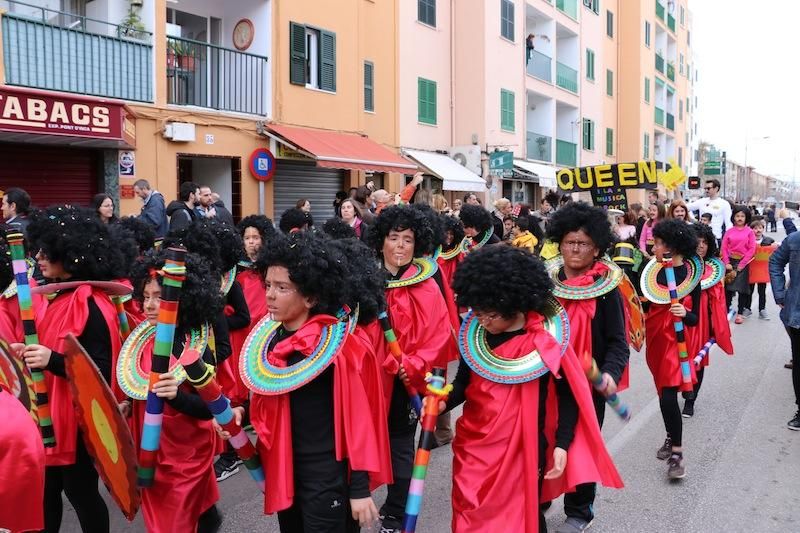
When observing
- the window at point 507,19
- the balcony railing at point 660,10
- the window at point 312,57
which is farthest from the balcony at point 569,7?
the window at point 312,57

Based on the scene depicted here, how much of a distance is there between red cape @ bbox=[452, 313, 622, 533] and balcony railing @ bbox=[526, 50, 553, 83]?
2555cm

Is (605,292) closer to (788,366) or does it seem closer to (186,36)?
(788,366)

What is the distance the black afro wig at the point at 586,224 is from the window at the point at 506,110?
2075 centimetres

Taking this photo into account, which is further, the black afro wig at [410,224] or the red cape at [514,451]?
the black afro wig at [410,224]

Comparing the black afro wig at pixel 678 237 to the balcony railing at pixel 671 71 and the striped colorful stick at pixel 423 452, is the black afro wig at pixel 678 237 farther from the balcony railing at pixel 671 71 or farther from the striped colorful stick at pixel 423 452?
the balcony railing at pixel 671 71

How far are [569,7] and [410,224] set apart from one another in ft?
96.0

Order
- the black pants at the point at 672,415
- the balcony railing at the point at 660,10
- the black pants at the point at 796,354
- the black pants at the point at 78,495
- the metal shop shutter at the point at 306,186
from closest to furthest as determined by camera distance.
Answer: the black pants at the point at 78,495 < the black pants at the point at 672,415 < the black pants at the point at 796,354 < the metal shop shutter at the point at 306,186 < the balcony railing at the point at 660,10

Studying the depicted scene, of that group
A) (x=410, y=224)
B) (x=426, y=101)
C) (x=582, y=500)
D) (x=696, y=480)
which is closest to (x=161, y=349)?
(x=410, y=224)

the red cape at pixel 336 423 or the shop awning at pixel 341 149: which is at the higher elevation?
the shop awning at pixel 341 149

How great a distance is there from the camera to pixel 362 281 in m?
3.42

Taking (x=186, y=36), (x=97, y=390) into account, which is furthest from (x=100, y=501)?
(x=186, y=36)

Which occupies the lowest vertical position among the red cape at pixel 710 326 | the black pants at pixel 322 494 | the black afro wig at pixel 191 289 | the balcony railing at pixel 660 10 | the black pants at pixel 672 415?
the black pants at pixel 672 415

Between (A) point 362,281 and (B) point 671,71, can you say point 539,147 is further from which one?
(A) point 362,281

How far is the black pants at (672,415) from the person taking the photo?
504 centimetres
